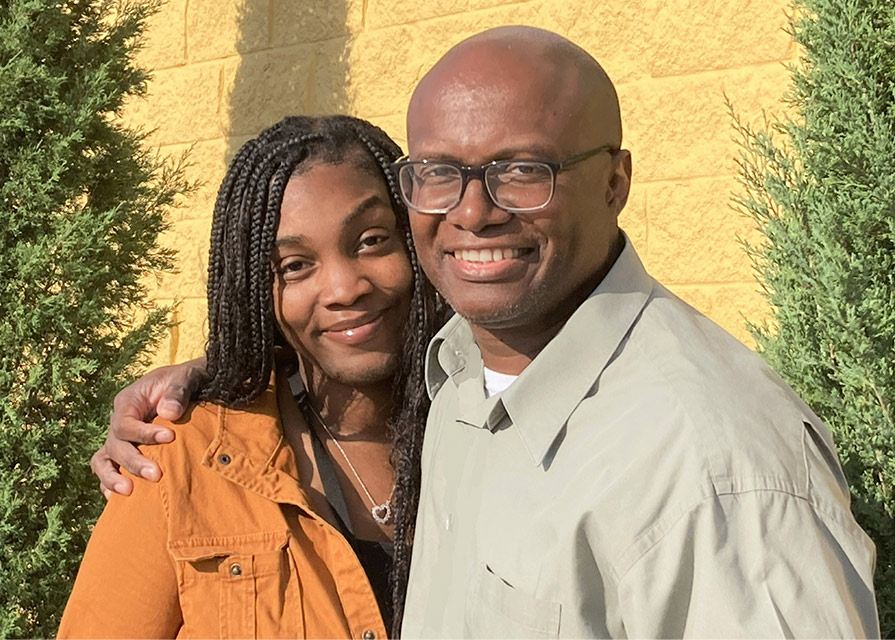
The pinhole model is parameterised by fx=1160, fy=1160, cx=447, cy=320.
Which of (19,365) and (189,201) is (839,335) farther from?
(189,201)

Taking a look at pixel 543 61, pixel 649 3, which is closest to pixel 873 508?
pixel 543 61

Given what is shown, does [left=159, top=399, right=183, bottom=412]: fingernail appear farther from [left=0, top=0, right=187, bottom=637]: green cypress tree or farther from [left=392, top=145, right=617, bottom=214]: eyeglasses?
[left=0, top=0, right=187, bottom=637]: green cypress tree

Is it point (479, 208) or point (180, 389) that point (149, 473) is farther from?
point (479, 208)

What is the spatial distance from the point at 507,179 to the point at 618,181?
0.69 ft

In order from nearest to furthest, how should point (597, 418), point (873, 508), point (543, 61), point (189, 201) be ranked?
point (597, 418)
point (543, 61)
point (873, 508)
point (189, 201)

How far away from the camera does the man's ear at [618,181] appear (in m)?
1.79

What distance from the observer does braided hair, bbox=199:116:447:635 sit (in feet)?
8.98

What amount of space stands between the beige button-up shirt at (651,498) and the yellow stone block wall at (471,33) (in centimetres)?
189

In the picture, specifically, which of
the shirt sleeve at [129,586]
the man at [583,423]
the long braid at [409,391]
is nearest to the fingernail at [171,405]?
the shirt sleeve at [129,586]

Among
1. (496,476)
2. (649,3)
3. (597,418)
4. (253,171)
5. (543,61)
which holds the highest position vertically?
(649,3)

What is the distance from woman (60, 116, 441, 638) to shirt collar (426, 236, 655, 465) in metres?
0.93

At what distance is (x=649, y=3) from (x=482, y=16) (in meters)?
0.81

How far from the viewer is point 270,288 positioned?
276 cm

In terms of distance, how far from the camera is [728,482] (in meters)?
1.41
